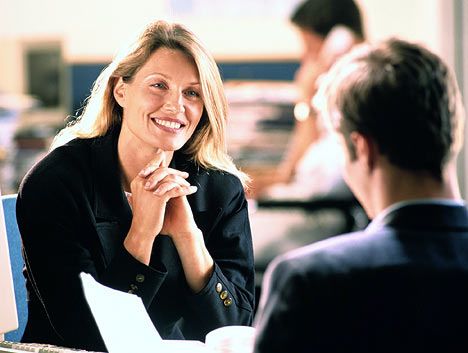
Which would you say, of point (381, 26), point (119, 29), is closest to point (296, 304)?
point (381, 26)

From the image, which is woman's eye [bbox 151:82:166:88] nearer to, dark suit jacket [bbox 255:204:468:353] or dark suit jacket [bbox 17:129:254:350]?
dark suit jacket [bbox 17:129:254:350]

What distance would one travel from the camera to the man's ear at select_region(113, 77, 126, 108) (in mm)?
1139

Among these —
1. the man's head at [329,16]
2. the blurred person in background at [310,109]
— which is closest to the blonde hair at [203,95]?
the blurred person in background at [310,109]

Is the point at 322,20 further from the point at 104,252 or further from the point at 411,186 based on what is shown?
the point at 411,186

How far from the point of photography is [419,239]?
0.71 metres

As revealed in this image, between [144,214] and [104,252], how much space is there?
0.29ft

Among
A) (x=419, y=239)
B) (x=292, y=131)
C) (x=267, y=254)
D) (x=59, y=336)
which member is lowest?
(x=267, y=254)

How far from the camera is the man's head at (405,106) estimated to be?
72cm

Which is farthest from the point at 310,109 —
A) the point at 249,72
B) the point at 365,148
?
the point at 365,148

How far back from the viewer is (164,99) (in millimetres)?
1113

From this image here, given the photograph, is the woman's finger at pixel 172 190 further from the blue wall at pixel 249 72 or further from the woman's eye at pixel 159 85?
the blue wall at pixel 249 72

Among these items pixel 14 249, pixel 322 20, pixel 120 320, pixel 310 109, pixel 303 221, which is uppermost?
pixel 322 20

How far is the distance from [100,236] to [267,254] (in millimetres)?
2234

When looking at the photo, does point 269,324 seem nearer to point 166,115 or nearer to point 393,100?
point 393,100
